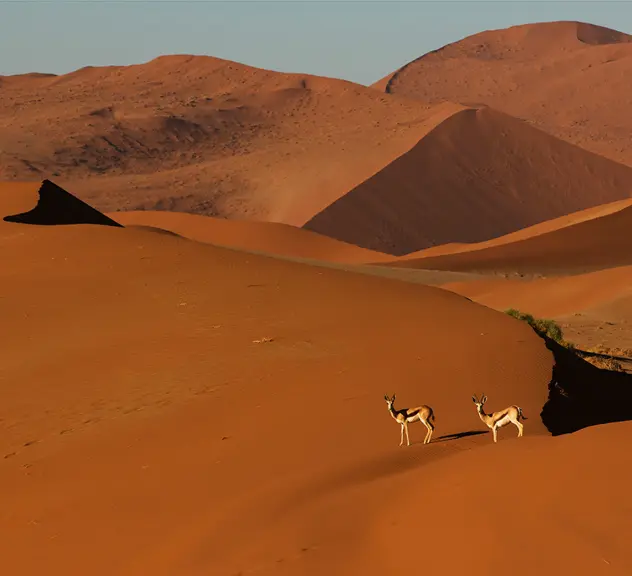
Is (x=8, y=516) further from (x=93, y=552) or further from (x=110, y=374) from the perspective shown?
(x=110, y=374)

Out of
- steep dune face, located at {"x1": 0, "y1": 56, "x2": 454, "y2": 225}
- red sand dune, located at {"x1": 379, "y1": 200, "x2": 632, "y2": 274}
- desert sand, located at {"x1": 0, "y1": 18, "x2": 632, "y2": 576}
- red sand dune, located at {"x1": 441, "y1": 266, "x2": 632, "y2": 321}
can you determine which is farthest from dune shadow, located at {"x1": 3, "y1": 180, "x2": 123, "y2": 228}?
Result: steep dune face, located at {"x1": 0, "y1": 56, "x2": 454, "y2": 225}

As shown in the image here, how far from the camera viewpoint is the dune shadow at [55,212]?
3020 cm

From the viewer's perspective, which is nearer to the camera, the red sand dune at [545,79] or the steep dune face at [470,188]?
the steep dune face at [470,188]

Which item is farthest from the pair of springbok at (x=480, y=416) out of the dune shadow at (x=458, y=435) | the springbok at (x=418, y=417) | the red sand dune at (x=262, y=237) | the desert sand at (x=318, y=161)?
the desert sand at (x=318, y=161)

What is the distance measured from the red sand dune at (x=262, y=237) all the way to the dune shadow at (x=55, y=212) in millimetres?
26590

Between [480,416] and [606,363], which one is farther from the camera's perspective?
[606,363]

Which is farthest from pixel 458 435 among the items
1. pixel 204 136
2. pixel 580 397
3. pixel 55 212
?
pixel 204 136

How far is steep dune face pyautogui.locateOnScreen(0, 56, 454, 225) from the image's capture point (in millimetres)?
89000

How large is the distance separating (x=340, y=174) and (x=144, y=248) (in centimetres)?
6518

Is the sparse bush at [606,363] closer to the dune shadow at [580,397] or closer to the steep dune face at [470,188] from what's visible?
the dune shadow at [580,397]

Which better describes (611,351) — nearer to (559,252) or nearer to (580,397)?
(580,397)

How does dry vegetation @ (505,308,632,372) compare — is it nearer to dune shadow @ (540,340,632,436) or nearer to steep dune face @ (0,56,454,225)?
dune shadow @ (540,340,632,436)

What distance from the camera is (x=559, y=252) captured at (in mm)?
55375

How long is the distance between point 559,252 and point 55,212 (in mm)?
29634
